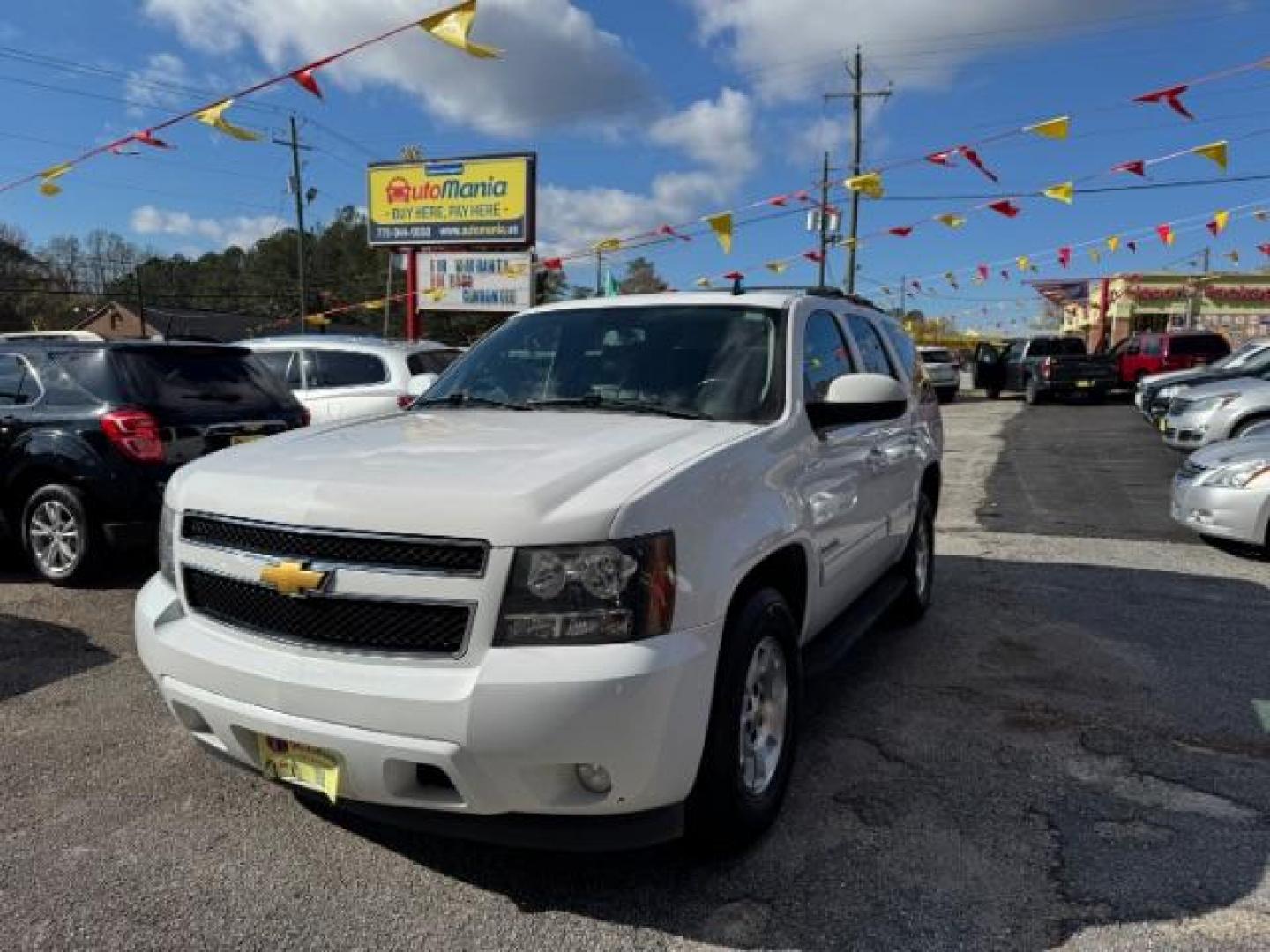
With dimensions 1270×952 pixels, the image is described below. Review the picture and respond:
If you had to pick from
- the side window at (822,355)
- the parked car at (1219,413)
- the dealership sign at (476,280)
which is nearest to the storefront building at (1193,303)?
the dealership sign at (476,280)

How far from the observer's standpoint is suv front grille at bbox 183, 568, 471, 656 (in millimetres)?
2471

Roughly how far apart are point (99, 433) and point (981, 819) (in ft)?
18.0

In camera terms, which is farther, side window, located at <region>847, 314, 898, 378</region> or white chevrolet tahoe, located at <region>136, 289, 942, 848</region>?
side window, located at <region>847, 314, 898, 378</region>

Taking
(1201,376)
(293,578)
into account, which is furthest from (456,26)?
(1201,376)

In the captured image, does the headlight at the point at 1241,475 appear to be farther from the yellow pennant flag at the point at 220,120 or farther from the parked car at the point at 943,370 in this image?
the parked car at the point at 943,370

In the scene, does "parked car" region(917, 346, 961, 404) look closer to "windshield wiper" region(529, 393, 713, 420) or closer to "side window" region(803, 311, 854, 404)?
"side window" region(803, 311, 854, 404)

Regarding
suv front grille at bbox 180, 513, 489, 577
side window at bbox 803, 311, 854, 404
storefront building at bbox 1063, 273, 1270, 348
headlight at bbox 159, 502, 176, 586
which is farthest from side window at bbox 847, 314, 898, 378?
storefront building at bbox 1063, 273, 1270, 348

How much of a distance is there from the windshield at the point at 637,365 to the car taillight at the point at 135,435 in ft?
9.07

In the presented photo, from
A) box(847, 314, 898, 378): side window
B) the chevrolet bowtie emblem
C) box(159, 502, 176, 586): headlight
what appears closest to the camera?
the chevrolet bowtie emblem

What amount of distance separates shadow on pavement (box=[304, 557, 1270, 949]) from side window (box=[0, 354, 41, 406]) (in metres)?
4.95

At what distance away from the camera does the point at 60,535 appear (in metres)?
6.29

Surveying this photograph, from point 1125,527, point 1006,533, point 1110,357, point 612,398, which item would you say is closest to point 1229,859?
point 612,398

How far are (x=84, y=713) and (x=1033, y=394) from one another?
1035 inches

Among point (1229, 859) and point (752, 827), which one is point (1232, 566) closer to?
point (1229, 859)
